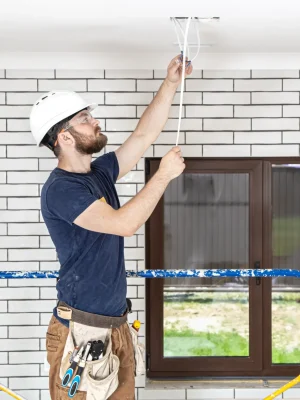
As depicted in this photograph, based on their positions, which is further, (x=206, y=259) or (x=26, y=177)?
(x=206, y=259)

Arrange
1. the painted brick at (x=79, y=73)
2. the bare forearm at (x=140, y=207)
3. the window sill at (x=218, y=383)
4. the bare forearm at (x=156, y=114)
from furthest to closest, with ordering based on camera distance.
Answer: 1. the window sill at (x=218, y=383)
2. the painted brick at (x=79, y=73)
3. the bare forearm at (x=156, y=114)
4. the bare forearm at (x=140, y=207)

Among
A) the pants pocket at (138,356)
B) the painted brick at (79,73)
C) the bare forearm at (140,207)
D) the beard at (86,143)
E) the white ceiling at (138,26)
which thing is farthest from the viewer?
the painted brick at (79,73)

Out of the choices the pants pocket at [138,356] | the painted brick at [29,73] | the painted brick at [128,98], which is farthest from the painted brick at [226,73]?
the pants pocket at [138,356]

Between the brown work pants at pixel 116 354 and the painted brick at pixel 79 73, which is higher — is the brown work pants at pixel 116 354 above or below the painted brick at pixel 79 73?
below

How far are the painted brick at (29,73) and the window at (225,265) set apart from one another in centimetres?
82

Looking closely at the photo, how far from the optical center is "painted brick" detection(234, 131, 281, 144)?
362 centimetres

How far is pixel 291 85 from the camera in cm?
360

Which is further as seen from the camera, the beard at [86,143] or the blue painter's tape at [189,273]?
the blue painter's tape at [189,273]

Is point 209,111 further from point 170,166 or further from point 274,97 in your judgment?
point 170,166

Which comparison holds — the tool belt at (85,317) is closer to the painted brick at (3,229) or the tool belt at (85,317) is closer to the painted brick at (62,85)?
the painted brick at (3,229)

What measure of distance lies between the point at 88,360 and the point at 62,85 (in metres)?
1.73

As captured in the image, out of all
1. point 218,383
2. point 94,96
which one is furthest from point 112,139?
point 218,383

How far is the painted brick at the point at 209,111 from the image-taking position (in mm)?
3607

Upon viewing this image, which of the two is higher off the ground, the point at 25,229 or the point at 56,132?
the point at 56,132
